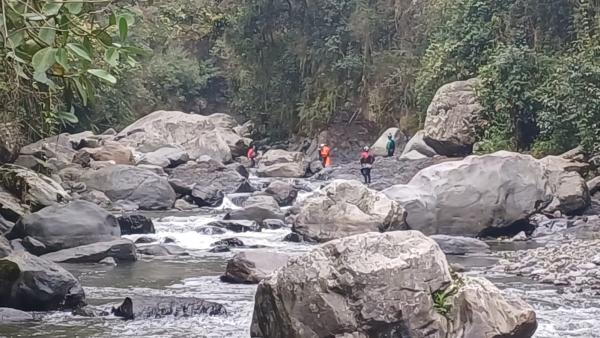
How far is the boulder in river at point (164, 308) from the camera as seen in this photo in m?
10.1

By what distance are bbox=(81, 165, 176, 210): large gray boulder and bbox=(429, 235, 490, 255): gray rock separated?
8766 mm

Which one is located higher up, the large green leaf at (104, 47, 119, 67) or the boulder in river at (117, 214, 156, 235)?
the large green leaf at (104, 47, 119, 67)

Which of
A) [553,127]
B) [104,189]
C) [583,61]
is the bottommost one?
[104,189]

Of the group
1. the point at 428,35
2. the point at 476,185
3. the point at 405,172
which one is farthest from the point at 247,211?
the point at 428,35

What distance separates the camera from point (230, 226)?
59.2 ft

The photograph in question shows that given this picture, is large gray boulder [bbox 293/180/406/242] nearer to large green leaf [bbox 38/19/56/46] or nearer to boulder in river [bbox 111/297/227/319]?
boulder in river [bbox 111/297/227/319]

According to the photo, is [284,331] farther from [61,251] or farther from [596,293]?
[61,251]

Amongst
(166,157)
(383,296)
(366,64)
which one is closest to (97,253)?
(383,296)

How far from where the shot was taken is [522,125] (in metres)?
25.9

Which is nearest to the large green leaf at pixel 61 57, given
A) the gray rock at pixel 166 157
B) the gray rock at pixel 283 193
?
the gray rock at pixel 283 193

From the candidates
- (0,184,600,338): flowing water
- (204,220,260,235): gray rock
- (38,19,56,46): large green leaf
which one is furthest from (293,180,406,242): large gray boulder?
(38,19,56,46): large green leaf

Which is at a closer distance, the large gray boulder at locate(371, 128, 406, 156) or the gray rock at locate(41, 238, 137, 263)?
the gray rock at locate(41, 238, 137, 263)

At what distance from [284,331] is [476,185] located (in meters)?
9.62

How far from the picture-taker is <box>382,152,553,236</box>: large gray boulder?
17078 millimetres
